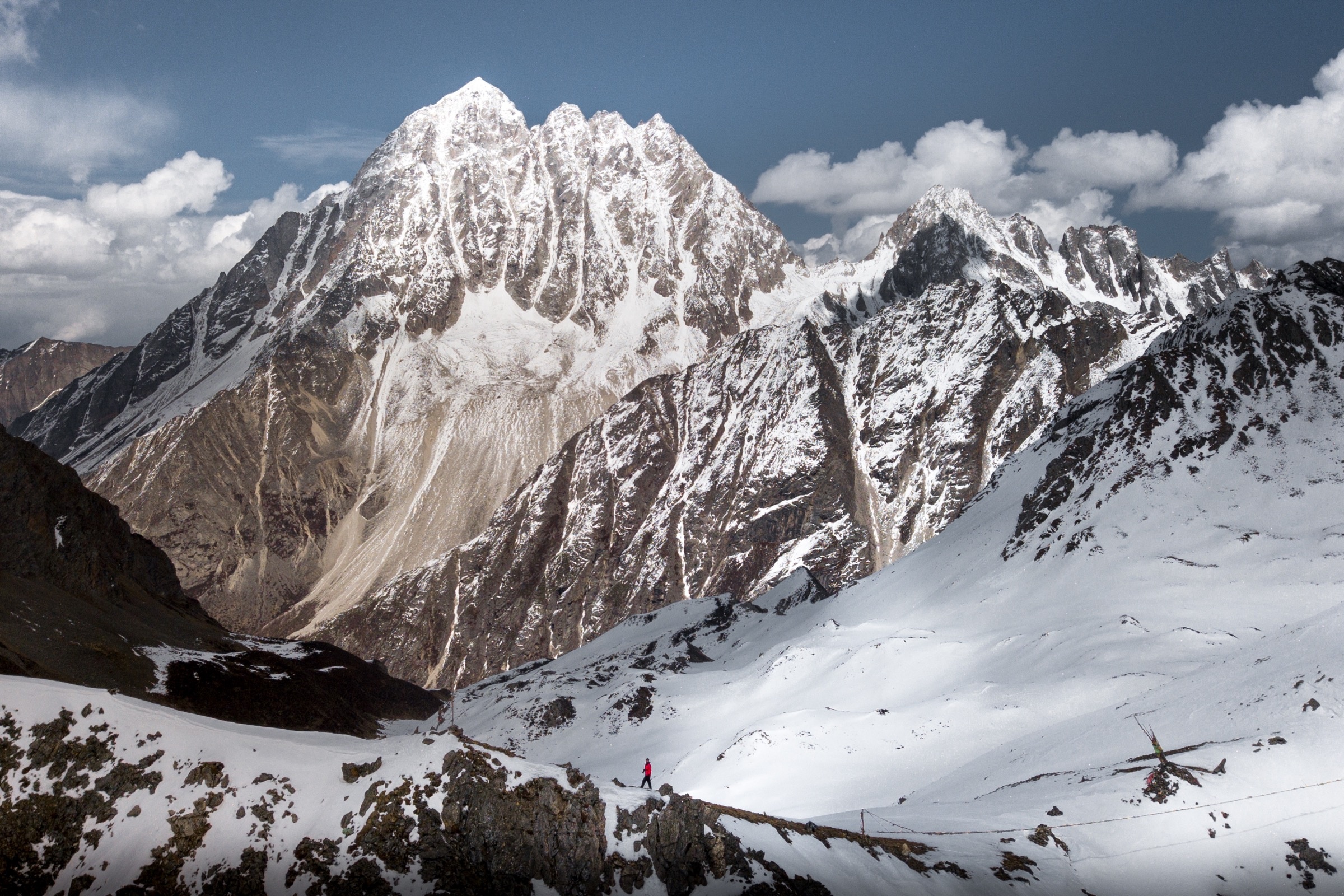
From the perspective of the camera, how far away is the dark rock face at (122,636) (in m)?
67.8

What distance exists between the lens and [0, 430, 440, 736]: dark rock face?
222ft

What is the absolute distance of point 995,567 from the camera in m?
98.9

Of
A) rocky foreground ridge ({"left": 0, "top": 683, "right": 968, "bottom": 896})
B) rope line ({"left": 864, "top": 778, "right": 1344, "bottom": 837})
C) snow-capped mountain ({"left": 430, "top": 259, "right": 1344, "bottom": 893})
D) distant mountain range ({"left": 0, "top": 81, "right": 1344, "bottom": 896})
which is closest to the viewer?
rocky foreground ridge ({"left": 0, "top": 683, "right": 968, "bottom": 896})

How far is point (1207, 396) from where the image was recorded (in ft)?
318

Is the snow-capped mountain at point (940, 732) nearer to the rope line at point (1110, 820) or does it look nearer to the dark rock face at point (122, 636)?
the rope line at point (1110, 820)

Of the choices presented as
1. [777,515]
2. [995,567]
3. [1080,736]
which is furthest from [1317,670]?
[777,515]

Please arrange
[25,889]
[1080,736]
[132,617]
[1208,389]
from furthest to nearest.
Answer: [1208,389], [132,617], [1080,736], [25,889]

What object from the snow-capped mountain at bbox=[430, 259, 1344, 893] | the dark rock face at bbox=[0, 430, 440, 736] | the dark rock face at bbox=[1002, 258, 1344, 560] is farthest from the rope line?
the dark rock face at bbox=[1002, 258, 1344, 560]

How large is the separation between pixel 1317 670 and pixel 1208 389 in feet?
224

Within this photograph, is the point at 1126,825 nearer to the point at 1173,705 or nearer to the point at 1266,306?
the point at 1173,705

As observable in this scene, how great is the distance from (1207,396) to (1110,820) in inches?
3089

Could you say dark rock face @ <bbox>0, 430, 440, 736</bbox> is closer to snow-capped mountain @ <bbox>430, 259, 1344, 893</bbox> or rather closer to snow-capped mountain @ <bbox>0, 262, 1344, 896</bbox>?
snow-capped mountain @ <bbox>0, 262, 1344, 896</bbox>

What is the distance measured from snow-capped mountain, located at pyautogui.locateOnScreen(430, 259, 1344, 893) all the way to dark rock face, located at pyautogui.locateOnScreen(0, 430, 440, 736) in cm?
1870

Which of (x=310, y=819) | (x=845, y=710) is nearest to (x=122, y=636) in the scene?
(x=845, y=710)
